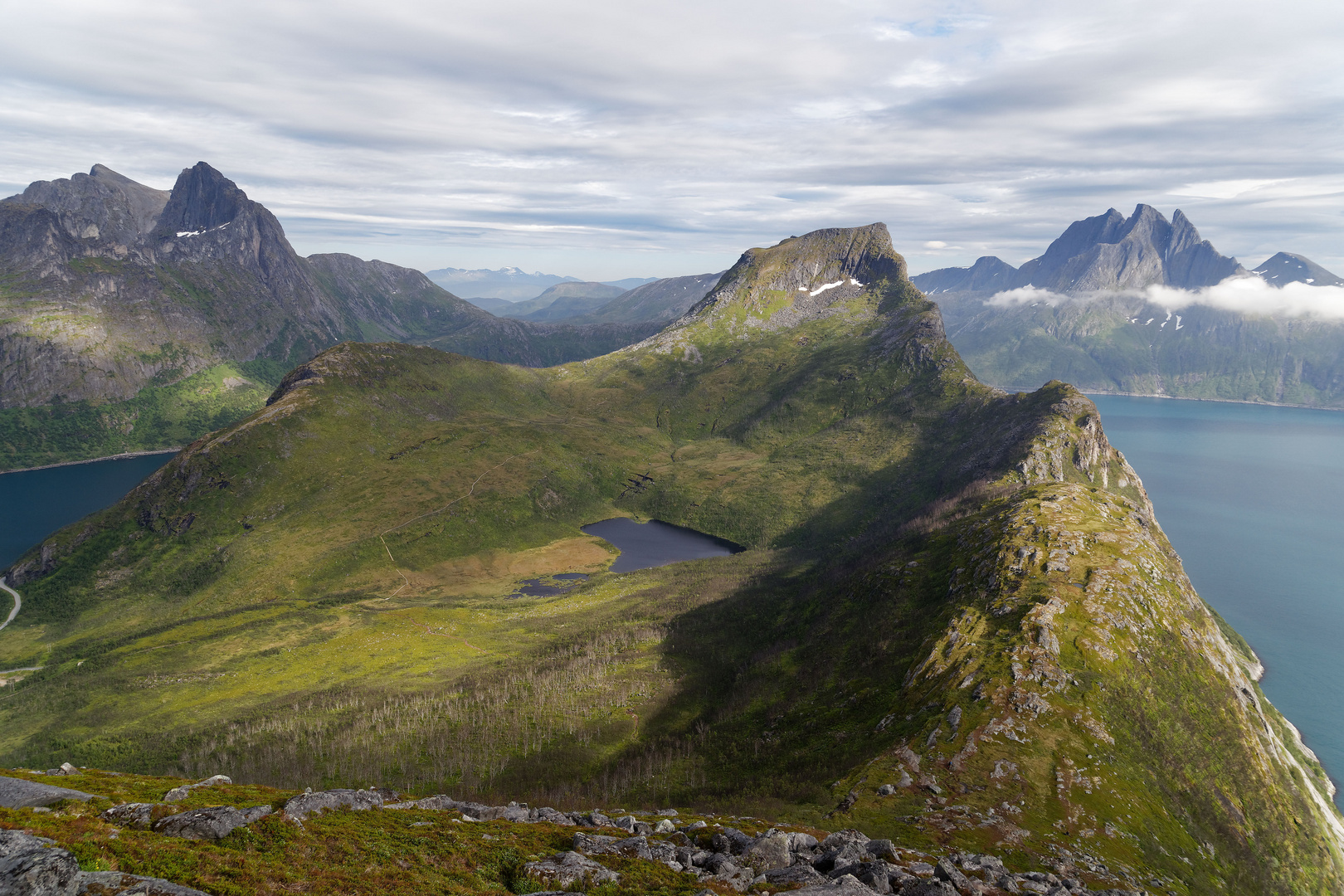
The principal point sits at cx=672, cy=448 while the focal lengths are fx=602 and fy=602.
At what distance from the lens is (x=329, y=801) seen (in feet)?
167

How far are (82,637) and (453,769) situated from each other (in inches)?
6416

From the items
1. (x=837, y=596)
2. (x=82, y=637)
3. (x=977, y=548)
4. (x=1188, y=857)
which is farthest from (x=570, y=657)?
(x=82, y=637)

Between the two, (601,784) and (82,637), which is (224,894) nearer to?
(601,784)

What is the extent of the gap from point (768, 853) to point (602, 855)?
14.0 metres

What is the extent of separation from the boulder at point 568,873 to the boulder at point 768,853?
42.8ft

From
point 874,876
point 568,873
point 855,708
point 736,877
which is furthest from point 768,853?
point 855,708

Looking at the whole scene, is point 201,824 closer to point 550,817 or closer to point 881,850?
point 550,817

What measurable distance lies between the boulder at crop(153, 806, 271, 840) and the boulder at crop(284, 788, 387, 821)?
4.62 meters

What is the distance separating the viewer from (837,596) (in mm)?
170125

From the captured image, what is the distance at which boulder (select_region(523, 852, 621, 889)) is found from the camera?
1583 inches

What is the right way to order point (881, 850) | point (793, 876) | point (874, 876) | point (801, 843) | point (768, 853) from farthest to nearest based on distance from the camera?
point (801, 843) → point (881, 850) → point (768, 853) → point (793, 876) → point (874, 876)

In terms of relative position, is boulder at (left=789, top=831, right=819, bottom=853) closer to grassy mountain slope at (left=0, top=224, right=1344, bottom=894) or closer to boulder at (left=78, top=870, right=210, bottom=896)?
grassy mountain slope at (left=0, top=224, right=1344, bottom=894)

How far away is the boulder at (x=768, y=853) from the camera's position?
48906mm

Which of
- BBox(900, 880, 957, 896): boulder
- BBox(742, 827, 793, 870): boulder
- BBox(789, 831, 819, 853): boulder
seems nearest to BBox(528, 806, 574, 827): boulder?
BBox(742, 827, 793, 870): boulder
